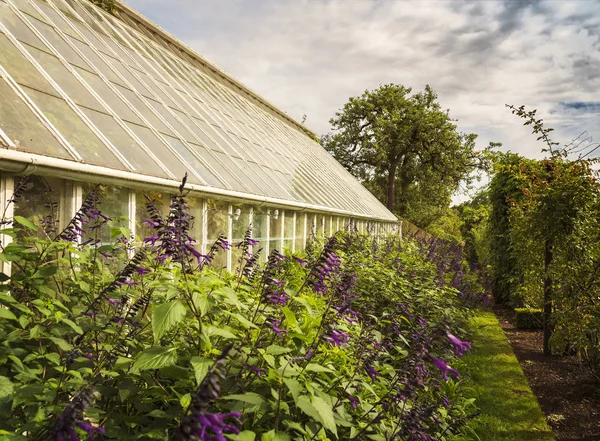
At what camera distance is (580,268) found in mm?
6637

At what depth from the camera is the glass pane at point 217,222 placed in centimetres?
570

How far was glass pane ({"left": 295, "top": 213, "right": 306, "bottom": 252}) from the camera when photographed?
29.5ft

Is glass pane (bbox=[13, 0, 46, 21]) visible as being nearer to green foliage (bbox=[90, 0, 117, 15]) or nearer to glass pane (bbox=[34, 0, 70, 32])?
glass pane (bbox=[34, 0, 70, 32])

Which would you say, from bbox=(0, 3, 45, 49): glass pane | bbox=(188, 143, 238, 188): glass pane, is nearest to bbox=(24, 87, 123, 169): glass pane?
bbox=(0, 3, 45, 49): glass pane

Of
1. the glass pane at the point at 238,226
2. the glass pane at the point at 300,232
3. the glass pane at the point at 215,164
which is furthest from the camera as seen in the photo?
Result: the glass pane at the point at 300,232

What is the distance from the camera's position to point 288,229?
8477 mm

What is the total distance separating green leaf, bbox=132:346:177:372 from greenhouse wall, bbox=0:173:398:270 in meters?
0.63

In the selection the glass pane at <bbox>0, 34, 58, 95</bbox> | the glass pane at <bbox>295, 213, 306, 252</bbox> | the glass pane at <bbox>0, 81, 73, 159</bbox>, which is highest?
the glass pane at <bbox>0, 34, 58, 95</bbox>

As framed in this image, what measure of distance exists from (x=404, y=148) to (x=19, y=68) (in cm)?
3448

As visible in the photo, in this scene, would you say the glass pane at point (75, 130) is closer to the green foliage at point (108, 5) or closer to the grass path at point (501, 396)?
the grass path at point (501, 396)

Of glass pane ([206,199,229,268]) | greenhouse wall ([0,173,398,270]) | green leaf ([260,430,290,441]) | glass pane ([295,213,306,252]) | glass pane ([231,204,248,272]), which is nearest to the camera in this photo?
green leaf ([260,430,290,441])

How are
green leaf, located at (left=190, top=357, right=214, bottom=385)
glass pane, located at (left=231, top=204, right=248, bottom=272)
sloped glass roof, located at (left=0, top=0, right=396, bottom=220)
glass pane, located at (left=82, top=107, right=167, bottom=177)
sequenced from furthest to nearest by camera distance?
glass pane, located at (left=231, top=204, right=248, bottom=272) < glass pane, located at (left=82, top=107, right=167, bottom=177) < sloped glass roof, located at (left=0, top=0, right=396, bottom=220) < green leaf, located at (left=190, top=357, right=214, bottom=385)

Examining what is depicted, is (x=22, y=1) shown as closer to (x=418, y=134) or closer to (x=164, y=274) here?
(x=164, y=274)

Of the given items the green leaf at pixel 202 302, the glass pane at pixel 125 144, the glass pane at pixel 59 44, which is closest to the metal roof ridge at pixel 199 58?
the glass pane at pixel 59 44
